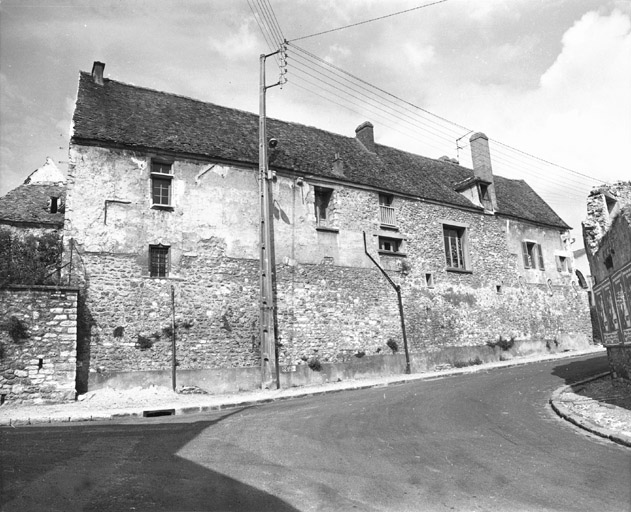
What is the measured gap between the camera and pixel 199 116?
1914cm

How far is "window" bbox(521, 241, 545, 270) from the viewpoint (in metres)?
25.6

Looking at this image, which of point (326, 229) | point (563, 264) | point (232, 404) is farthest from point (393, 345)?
point (563, 264)

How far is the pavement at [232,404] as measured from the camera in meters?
7.82

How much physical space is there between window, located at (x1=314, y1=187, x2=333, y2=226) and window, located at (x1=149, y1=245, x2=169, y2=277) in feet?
20.2

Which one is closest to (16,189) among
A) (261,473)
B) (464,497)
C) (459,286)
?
(459,286)

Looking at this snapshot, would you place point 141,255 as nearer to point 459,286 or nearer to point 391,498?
point 391,498

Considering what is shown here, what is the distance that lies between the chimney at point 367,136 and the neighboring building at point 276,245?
0.26 ft

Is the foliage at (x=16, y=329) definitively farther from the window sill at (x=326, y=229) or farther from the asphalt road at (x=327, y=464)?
the window sill at (x=326, y=229)

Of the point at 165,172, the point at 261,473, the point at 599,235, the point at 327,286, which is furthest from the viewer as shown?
the point at 327,286

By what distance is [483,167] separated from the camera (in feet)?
84.9

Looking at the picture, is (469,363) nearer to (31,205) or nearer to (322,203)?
(322,203)

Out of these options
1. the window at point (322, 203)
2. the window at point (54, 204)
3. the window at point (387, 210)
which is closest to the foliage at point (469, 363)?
the window at point (387, 210)

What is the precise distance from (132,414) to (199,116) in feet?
39.5

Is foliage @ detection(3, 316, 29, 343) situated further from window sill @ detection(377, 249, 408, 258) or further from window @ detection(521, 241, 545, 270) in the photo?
window @ detection(521, 241, 545, 270)
